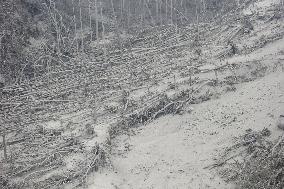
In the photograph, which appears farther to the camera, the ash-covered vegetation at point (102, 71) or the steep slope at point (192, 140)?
the ash-covered vegetation at point (102, 71)

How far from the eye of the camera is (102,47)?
58.1ft

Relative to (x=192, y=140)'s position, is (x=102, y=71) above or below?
above

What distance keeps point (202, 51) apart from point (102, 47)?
3844 mm

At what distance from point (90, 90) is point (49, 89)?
128 centimetres

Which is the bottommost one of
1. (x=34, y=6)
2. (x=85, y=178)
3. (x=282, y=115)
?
(x=85, y=178)

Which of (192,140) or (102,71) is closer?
(192,140)

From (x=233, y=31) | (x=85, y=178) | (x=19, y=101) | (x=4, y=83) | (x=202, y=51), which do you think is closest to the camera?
(x=85, y=178)

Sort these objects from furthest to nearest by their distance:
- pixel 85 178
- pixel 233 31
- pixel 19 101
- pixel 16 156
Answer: pixel 233 31 < pixel 19 101 < pixel 16 156 < pixel 85 178

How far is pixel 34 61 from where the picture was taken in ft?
→ 51.7

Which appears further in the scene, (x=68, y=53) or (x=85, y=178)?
(x=68, y=53)

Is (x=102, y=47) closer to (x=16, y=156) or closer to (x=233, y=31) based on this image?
(x=233, y=31)

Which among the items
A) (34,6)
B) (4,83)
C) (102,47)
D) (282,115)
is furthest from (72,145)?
(34,6)

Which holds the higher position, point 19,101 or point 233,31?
point 233,31

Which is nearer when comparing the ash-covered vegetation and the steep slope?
the steep slope
